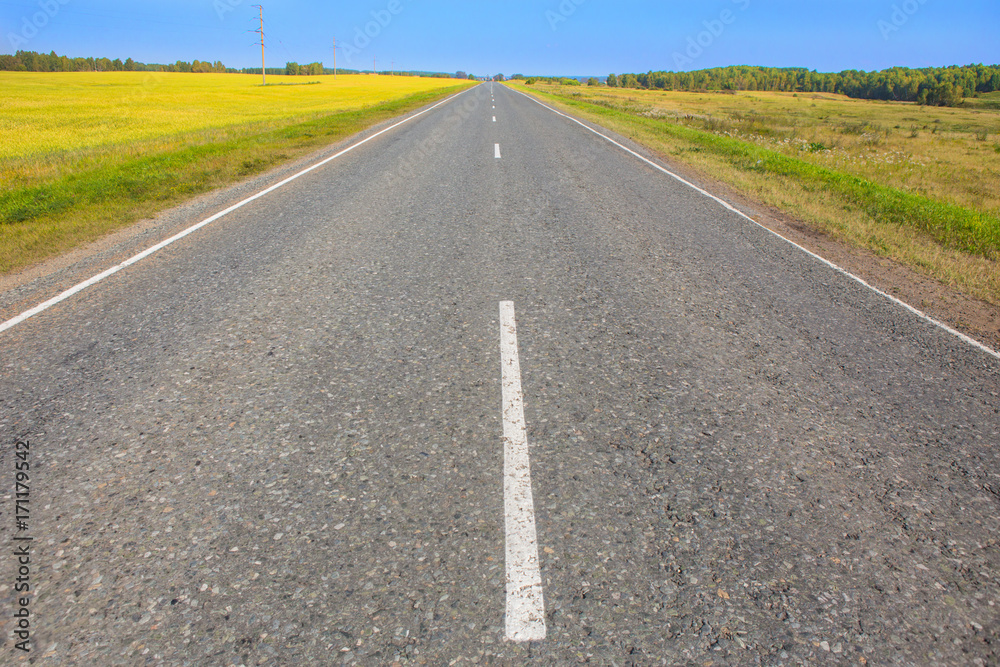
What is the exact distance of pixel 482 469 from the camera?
108 inches

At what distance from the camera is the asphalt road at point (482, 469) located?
1992 millimetres

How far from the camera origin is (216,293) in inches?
191

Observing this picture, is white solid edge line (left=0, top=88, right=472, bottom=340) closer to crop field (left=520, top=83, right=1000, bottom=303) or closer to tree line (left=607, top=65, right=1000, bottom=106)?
crop field (left=520, top=83, right=1000, bottom=303)

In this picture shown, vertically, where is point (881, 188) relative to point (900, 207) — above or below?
above

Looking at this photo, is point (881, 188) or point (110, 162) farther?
point (110, 162)

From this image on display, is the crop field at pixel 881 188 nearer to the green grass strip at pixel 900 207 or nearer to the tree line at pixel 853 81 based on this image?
the green grass strip at pixel 900 207

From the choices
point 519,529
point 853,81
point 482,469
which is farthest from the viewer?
point 853,81

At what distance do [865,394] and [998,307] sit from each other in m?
3.27

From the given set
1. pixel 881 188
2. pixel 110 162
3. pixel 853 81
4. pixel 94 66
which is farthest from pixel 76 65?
pixel 853 81

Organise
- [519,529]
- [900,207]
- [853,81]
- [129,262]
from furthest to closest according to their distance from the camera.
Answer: [853,81], [900,207], [129,262], [519,529]

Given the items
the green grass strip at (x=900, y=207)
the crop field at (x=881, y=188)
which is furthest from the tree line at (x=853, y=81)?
the green grass strip at (x=900, y=207)

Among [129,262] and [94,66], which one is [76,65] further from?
[129,262]

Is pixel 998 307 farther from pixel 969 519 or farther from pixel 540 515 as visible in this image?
pixel 540 515

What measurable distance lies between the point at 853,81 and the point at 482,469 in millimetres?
127625
